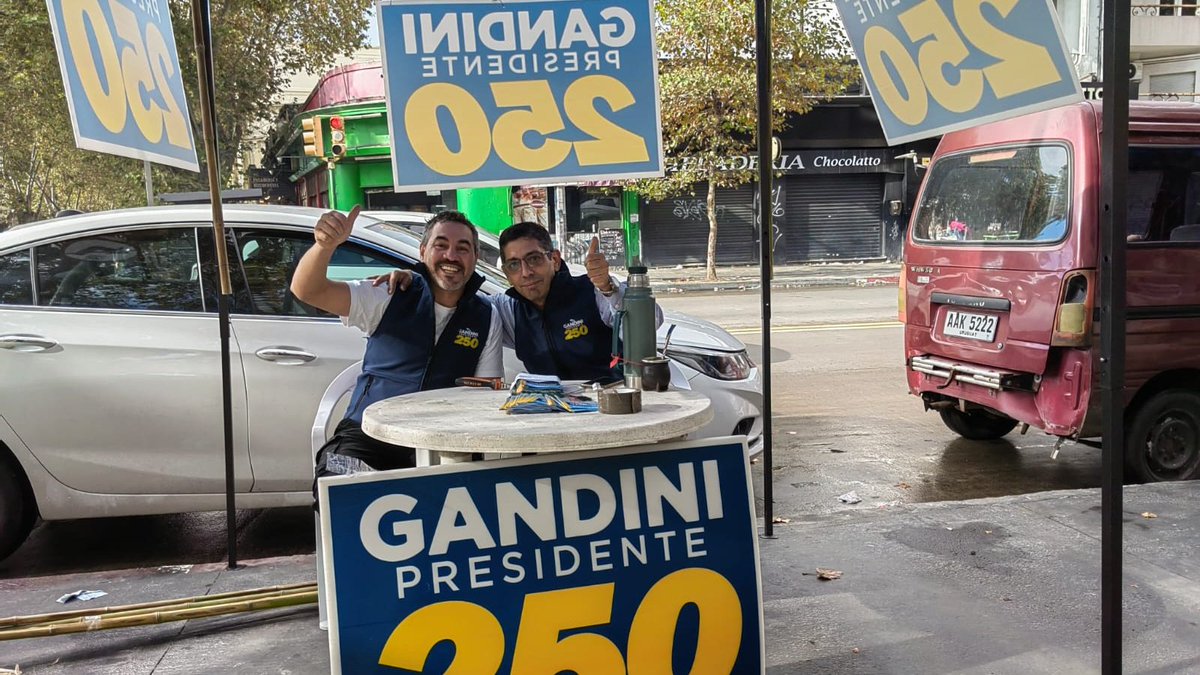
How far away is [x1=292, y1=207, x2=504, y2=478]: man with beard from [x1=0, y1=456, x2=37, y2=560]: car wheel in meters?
1.94

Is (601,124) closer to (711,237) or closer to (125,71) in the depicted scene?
(125,71)

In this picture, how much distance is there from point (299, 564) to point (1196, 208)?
5315 millimetres

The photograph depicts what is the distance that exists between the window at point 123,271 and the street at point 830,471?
51.1 inches

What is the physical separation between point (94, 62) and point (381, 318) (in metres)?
1.30

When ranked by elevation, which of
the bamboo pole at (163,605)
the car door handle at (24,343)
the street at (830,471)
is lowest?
the street at (830,471)

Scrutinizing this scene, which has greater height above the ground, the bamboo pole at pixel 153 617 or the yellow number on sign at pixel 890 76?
the yellow number on sign at pixel 890 76

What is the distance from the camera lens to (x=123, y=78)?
3.56m

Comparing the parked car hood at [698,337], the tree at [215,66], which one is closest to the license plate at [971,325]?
the parked car hood at [698,337]

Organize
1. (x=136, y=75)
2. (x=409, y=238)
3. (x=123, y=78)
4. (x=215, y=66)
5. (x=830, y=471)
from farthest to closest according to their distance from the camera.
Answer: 1. (x=215, y=66)
2. (x=830, y=471)
3. (x=409, y=238)
4. (x=136, y=75)
5. (x=123, y=78)

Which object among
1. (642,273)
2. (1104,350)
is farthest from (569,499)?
(1104,350)

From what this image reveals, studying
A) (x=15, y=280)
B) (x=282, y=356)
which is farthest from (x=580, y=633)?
(x=15, y=280)

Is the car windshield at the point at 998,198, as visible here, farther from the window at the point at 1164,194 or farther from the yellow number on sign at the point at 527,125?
the yellow number on sign at the point at 527,125

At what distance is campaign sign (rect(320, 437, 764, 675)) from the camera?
8.98 ft

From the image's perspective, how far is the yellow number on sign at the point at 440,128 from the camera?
3920 mm
